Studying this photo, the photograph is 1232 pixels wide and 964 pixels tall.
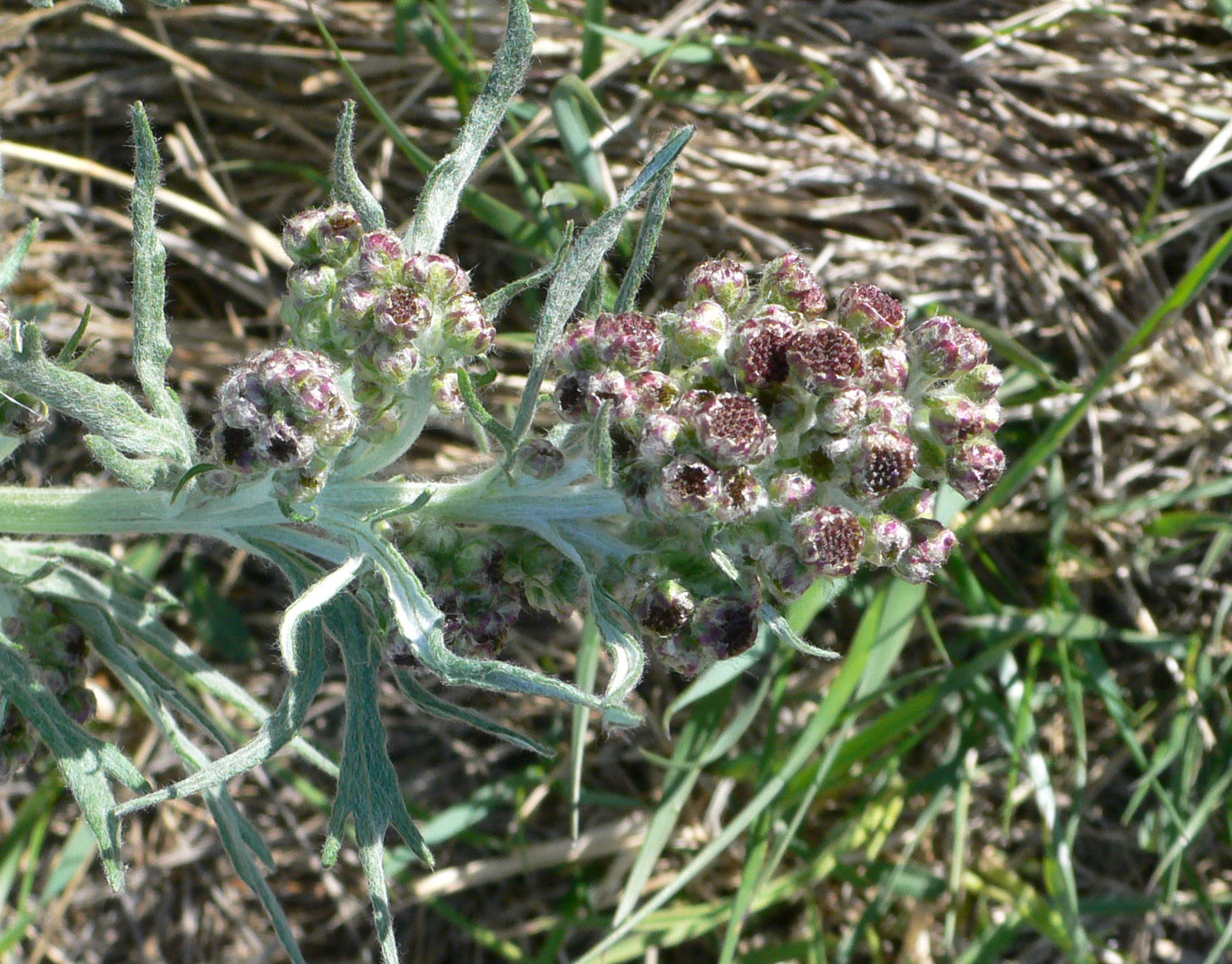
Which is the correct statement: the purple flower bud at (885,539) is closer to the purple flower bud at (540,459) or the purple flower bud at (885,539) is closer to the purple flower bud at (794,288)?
the purple flower bud at (794,288)

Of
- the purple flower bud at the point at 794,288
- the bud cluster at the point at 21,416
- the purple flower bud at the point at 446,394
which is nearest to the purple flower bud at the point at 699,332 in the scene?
the purple flower bud at the point at 794,288

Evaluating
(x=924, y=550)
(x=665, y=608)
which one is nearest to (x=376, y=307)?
(x=665, y=608)

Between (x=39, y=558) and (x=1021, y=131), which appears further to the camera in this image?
(x=1021, y=131)

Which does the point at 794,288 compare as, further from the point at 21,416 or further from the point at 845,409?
the point at 21,416

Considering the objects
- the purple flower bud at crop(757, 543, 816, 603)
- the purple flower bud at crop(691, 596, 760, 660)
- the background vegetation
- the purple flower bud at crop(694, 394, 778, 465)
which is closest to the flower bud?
the purple flower bud at crop(694, 394, 778, 465)

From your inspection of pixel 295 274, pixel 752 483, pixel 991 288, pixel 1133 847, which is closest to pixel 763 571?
pixel 752 483

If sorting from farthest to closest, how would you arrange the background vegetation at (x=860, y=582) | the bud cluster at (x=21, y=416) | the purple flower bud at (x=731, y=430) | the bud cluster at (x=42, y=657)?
the background vegetation at (x=860, y=582)
the bud cluster at (x=42, y=657)
the bud cluster at (x=21, y=416)
the purple flower bud at (x=731, y=430)

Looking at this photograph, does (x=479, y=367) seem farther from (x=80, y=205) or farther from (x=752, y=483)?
(x=80, y=205)

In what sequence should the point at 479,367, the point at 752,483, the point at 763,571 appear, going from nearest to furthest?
the point at 752,483, the point at 763,571, the point at 479,367
